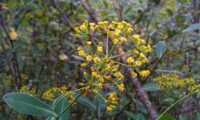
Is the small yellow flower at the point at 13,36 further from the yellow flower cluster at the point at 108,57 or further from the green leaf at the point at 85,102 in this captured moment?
the yellow flower cluster at the point at 108,57

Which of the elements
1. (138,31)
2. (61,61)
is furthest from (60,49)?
(138,31)

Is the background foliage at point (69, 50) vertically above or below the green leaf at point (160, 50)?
below

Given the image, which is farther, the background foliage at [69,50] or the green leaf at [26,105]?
the background foliage at [69,50]

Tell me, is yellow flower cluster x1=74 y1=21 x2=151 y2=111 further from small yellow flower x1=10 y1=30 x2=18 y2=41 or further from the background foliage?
small yellow flower x1=10 y1=30 x2=18 y2=41

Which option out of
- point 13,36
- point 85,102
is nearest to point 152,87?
point 85,102

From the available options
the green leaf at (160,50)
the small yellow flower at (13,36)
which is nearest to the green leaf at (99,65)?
the green leaf at (160,50)

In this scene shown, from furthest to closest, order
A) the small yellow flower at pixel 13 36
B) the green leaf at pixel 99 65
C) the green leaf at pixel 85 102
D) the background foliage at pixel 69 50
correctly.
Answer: the small yellow flower at pixel 13 36, the background foliage at pixel 69 50, the green leaf at pixel 85 102, the green leaf at pixel 99 65

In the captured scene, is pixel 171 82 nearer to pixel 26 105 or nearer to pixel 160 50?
pixel 160 50

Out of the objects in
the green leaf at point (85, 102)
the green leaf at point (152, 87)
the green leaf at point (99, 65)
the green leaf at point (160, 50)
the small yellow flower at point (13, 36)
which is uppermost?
the green leaf at point (99, 65)

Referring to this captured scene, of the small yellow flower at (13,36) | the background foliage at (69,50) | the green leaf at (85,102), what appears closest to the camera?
the green leaf at (85,102)
